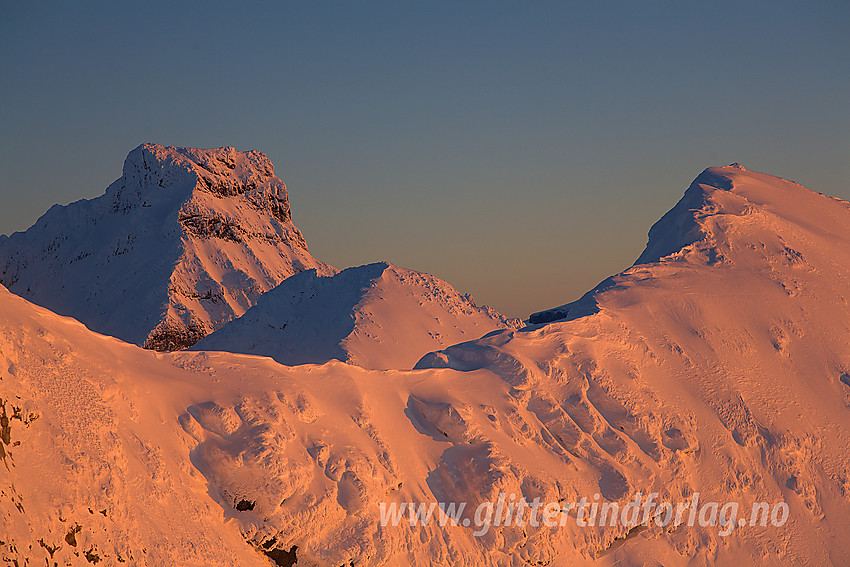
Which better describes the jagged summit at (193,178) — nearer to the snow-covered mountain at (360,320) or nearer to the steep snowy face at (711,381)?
the snow-covered mountain at (360,320)

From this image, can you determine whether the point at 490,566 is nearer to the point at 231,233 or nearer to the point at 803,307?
the point at 803,307

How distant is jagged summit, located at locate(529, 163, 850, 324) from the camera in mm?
29812

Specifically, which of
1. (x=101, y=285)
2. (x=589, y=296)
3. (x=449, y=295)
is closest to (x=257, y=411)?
(x=589, y=296)

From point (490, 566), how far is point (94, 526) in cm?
861

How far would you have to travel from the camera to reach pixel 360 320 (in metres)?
39.8

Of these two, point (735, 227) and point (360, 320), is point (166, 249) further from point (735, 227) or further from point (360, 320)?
point (735, 227)

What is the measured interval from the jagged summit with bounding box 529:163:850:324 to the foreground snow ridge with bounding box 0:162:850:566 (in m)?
0.13

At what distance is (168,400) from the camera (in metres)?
17.1

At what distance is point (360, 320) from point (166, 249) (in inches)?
3181

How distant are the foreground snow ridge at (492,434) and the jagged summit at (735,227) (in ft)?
0.42

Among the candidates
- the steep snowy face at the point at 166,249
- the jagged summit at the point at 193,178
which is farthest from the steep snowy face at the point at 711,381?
the jagged summit at the point at 193,178

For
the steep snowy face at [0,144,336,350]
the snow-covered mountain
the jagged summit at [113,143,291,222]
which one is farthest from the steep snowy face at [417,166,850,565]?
the jagged summit at [113,143,291,222]

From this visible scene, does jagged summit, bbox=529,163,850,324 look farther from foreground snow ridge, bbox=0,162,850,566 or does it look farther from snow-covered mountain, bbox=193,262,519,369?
snow-covered mountain, bbox=193,262,519,369

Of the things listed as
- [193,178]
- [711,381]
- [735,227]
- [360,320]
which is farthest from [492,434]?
[193,178]
